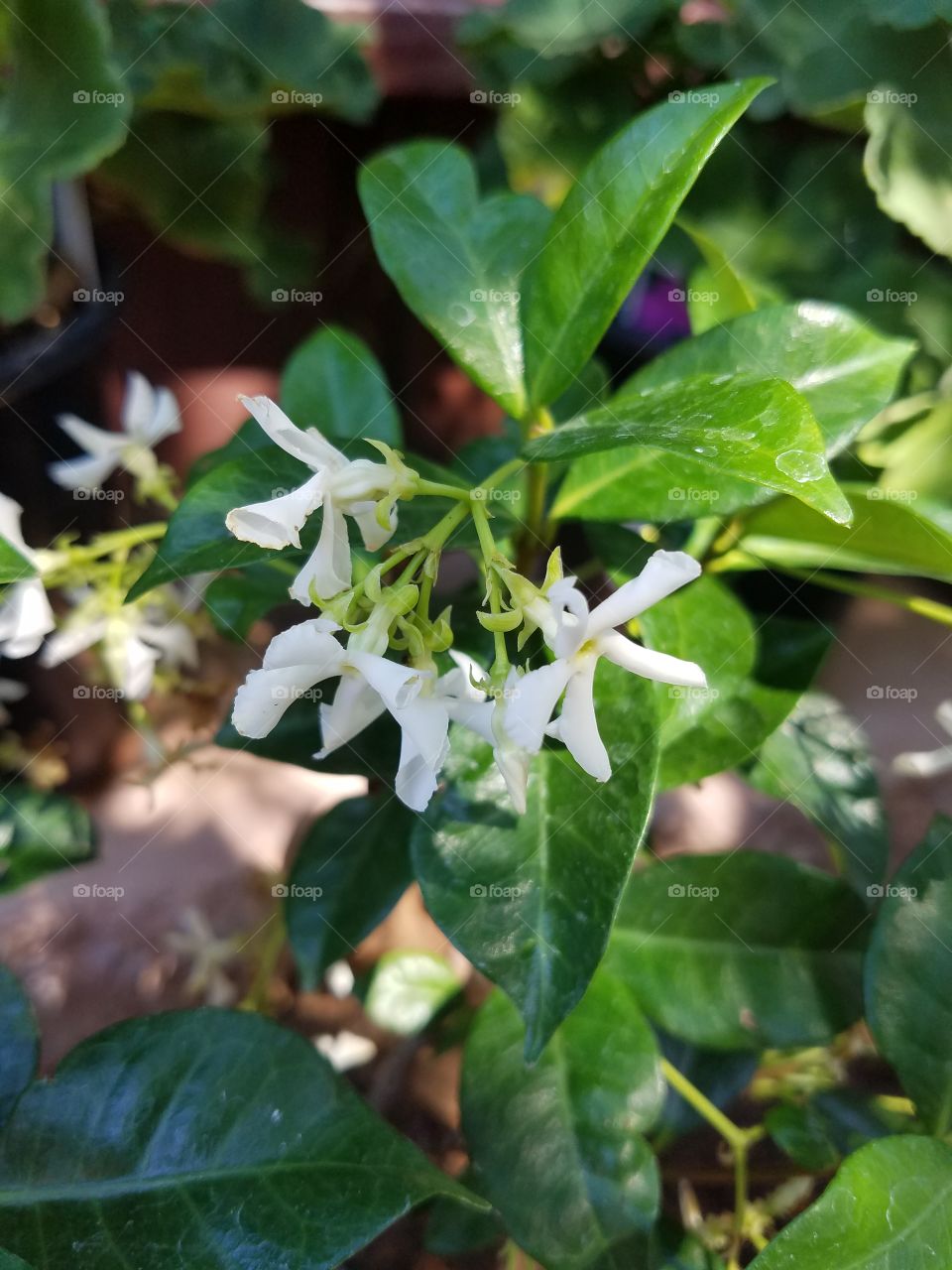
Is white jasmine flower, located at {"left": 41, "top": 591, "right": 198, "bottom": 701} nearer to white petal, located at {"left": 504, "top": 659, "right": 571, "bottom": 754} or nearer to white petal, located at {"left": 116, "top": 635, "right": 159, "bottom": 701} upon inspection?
white petal, located at {"left": 116, "top": 635, "right": 159, "bottom": 701}

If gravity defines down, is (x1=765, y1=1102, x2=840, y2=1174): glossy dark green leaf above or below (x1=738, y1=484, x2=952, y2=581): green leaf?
below

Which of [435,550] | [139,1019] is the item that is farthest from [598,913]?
[139,1019]

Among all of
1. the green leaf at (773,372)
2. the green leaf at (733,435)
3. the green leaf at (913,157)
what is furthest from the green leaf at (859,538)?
the green leaf at (913,157)

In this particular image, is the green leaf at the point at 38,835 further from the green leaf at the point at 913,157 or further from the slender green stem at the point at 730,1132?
the green leaf at the point at 913,157

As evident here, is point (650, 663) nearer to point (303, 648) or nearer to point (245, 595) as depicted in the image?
point (303, 648)

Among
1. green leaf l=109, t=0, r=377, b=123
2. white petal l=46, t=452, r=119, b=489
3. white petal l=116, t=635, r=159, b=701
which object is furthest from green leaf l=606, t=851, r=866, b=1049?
green leaf l=109, t=0, r=377, b=123

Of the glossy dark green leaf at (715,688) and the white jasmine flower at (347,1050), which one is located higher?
the glossy dark green leaf at (715,688)

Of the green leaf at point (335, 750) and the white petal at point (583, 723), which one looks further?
the green leaf at point (335, 750)
